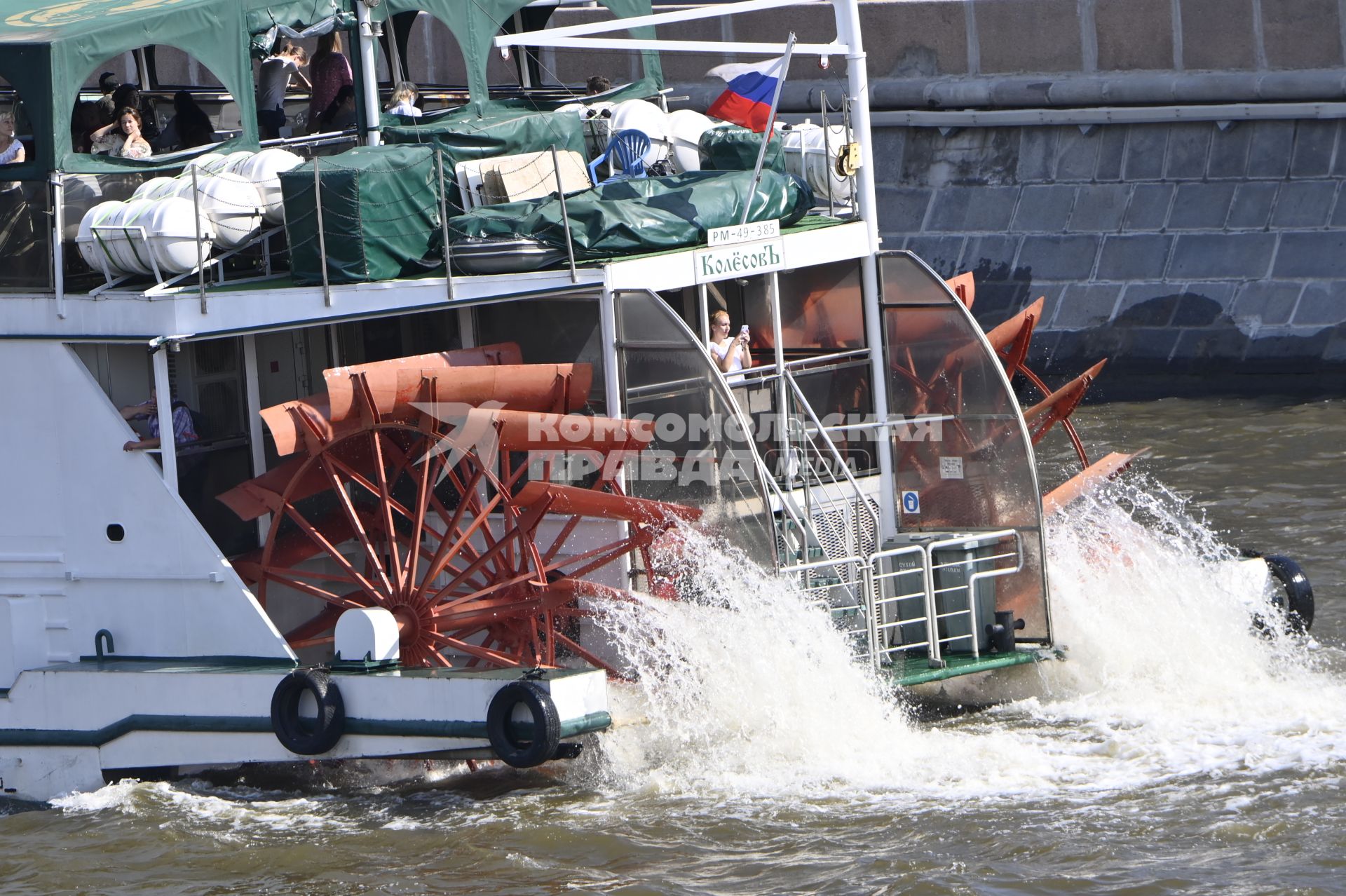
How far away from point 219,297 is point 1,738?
300 centimetres

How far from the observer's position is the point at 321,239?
11.4 metres

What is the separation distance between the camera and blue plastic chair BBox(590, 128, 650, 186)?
45.2 ft

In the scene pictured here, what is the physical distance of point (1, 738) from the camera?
11.8m

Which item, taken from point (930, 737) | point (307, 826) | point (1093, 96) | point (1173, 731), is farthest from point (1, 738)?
point (1093, 96)

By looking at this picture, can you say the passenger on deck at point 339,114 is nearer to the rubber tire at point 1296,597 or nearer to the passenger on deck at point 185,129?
the passenger on deck at point 185,129

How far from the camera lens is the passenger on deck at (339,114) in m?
14.5

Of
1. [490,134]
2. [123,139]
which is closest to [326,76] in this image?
[123,139]

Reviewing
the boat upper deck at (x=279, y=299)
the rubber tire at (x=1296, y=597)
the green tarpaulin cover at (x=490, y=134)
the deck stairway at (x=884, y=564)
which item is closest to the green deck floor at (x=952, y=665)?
the deck stairway at (x=884, y=564)

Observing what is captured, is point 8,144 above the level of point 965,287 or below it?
above

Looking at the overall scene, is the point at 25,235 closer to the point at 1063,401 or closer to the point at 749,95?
the point at 749,95

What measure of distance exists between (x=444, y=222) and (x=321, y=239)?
741mm

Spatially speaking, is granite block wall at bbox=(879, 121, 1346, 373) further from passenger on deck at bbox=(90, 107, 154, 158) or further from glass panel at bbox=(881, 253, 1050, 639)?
passenger on deck at bbox=(90, 107, 154, 158)

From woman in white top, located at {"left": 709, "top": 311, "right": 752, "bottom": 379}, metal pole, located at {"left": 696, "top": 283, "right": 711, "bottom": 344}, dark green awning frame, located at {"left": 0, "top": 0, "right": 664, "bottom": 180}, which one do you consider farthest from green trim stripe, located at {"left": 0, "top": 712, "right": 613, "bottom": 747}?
dark green awning frame, located at {"left": 0, "top": 0, "right": 664, "bottom": 180}

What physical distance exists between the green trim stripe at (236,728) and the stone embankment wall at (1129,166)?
12921 mm
